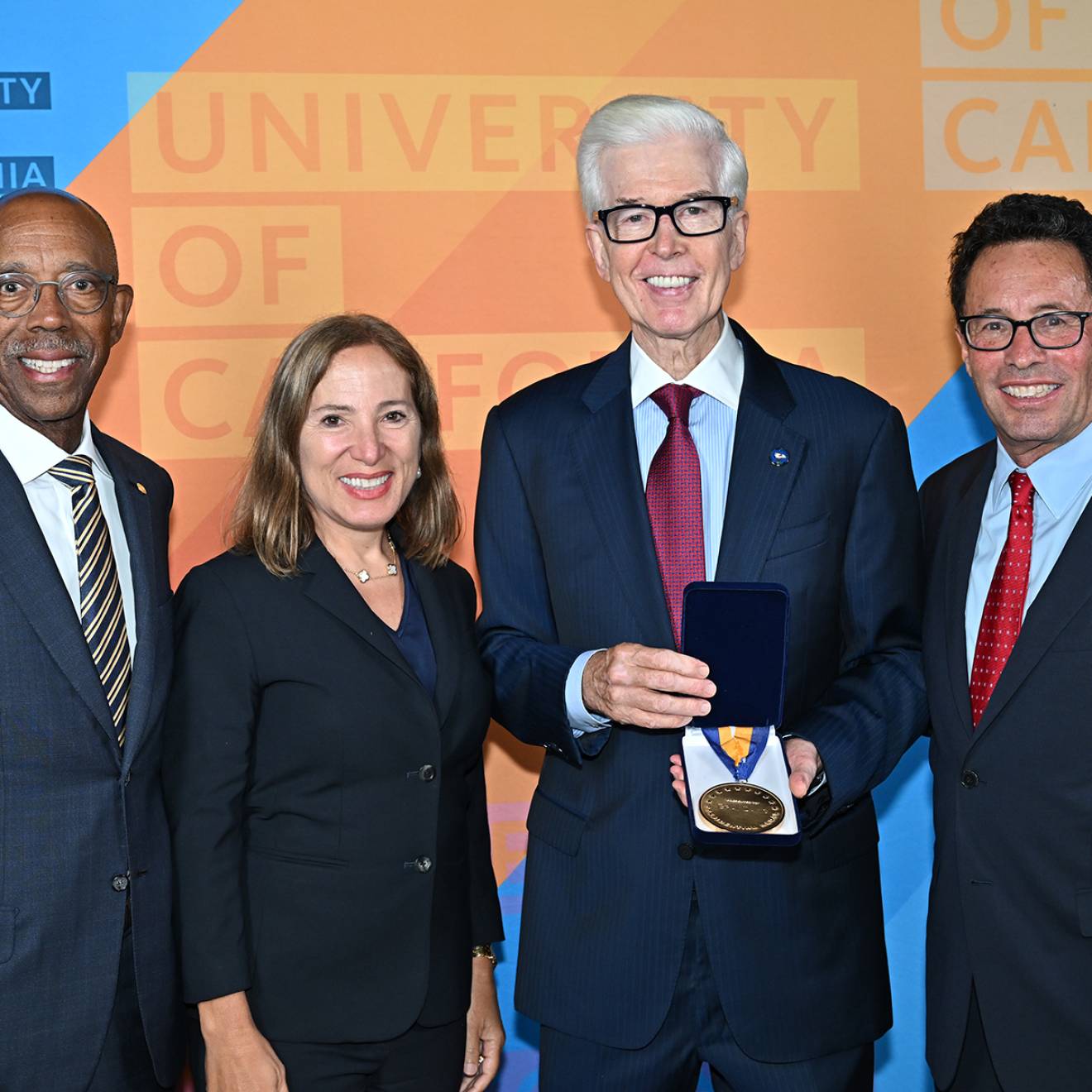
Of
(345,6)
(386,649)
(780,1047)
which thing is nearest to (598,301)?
(345,6)

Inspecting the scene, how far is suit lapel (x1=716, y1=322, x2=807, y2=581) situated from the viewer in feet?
7.23

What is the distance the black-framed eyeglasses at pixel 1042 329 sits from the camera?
7.76 feet

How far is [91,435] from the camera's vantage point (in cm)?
248

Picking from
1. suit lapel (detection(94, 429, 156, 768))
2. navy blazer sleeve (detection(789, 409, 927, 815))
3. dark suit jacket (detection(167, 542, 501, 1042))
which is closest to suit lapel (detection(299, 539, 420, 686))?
dark suit jacket (detection(167, 542, 501, 1042))

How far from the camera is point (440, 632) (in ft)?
8.25

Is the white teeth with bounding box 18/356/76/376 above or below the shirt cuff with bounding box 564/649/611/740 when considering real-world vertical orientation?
above

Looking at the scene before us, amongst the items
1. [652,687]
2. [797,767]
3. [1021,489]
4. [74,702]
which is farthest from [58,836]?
[1021,489]

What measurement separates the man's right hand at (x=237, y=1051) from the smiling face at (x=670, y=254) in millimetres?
1413

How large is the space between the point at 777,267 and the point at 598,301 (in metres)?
0.52

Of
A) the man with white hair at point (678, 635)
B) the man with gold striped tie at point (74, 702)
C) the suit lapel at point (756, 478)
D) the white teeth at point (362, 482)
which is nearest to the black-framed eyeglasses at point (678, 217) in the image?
the man with white hair at point (678, 635)

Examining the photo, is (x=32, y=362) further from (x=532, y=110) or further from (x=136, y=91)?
(x=532, y=110)

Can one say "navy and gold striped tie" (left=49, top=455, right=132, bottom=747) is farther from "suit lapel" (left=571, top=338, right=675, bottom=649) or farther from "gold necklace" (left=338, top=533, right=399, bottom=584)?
"suit lapel" (left=571, top=338, right=675, bottom=649)

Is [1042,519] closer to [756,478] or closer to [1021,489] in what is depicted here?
[1021,489]

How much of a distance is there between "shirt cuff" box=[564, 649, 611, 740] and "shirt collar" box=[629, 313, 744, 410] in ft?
1.68
